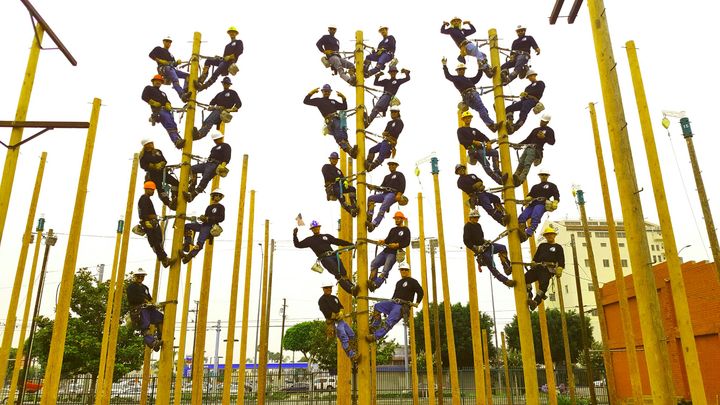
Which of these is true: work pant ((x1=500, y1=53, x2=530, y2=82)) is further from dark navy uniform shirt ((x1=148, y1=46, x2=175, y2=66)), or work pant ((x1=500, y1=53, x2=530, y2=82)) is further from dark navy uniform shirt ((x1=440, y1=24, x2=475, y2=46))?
dark navy uniform shirt ((x1=148, y1=46, x2=175, y2=66))

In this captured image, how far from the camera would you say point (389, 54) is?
23.3 feet

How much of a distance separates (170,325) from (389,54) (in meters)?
4.34

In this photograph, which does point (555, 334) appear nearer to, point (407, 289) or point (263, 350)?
point (263, 350)

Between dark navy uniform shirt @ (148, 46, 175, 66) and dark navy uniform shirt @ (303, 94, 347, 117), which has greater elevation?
dark navy uniform shirt @ (148, 46, 175, 66)

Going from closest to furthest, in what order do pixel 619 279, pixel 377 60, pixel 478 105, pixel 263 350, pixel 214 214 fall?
pixel 214 214, pixel 478 105, pixel 377 60, pixel 619 279, pixel 263 350

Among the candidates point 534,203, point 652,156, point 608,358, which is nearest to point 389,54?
point 534,203

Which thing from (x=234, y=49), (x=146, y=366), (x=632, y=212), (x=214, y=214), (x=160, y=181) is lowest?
(x=146, y=366)

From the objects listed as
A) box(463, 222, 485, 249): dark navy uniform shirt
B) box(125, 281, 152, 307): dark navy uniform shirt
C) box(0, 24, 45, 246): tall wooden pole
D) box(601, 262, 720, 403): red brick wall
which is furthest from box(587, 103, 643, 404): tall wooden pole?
box(0, 24, 45, 246): tall wooden pole

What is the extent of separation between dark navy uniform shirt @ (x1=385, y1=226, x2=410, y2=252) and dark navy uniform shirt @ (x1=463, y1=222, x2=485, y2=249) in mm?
669

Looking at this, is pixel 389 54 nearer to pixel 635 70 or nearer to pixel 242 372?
pixel 635 70

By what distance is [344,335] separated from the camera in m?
5.88

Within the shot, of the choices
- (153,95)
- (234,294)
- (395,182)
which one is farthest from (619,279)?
(153,95)

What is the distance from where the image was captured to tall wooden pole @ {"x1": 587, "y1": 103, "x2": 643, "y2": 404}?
848 cm

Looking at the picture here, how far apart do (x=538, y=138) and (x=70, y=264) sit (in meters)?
5.69
